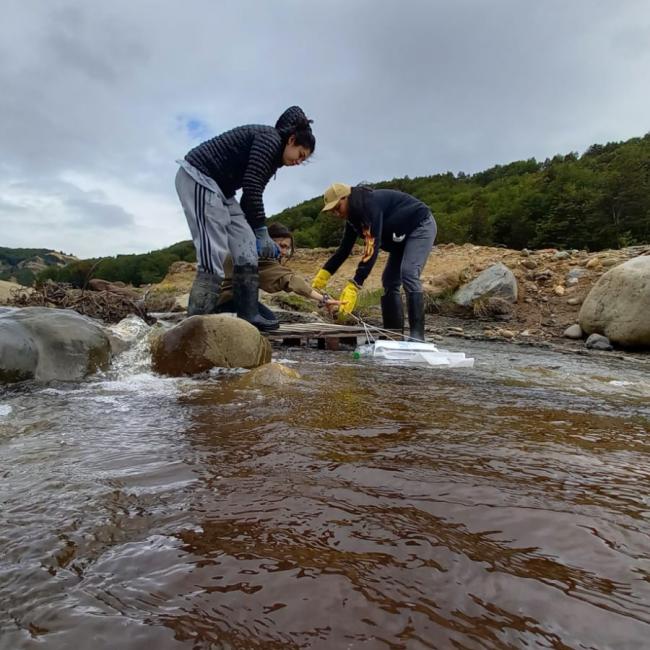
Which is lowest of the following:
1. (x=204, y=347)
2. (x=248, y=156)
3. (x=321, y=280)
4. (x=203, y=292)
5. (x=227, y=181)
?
(x=204, y=347)

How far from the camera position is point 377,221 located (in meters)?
5.14

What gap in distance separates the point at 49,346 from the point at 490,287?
26.1 ft

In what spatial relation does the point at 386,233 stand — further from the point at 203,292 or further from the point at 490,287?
the point at 490,287

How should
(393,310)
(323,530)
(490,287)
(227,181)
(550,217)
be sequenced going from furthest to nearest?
(550,217)
(490,287)
(393,310)
(227,181)
(323,530)

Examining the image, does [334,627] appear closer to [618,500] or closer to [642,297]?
[618,500]

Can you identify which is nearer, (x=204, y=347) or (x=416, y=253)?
(x=204, y=347)

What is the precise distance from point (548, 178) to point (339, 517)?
98.3 feet

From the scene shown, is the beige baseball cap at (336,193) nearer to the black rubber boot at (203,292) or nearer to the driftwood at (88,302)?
the black rubber boot at (203,292)

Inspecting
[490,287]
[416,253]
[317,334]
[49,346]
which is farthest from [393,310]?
[49,346]

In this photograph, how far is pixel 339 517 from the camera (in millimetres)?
1080

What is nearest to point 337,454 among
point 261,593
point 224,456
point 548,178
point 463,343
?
point 224,456

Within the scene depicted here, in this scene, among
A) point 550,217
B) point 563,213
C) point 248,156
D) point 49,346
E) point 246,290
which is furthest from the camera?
point 550,217

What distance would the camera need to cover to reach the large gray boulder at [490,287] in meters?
9.17

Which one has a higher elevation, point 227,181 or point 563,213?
point 563,213
